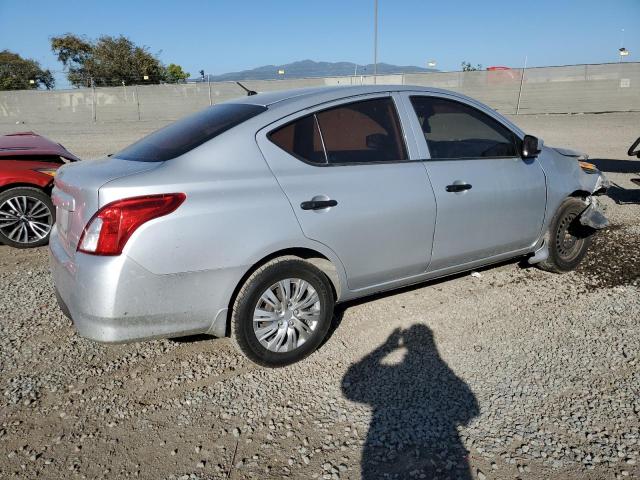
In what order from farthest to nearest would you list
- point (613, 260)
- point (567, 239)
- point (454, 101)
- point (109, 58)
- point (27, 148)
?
point (109, 58) < point (27, 148) < point (613, 260) < point (567, 239) < point (454, 101)

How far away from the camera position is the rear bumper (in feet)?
9.46

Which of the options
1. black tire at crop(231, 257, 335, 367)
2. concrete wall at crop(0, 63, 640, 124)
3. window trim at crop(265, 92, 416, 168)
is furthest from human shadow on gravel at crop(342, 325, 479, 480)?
concrete wall at crop(0, 63, 640, 124)

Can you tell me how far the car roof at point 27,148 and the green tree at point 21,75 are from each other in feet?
140

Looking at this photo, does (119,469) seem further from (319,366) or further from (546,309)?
(546,309)

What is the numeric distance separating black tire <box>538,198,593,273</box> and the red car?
545cm

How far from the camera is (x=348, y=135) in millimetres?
3668

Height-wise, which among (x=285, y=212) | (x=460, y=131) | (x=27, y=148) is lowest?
(x=285, y=212)

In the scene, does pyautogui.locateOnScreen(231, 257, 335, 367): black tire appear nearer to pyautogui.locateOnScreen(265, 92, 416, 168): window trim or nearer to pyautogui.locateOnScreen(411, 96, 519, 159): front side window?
pyautogui.locateOnScreen(265, 92, 416, 168): window trim

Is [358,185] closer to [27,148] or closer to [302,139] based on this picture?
[302,139]

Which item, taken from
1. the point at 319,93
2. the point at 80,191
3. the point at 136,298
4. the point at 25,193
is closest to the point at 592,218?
the point at 319,93

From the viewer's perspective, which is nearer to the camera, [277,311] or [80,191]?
[80,191]

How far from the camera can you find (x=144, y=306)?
9.76 ft

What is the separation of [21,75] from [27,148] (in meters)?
46.9

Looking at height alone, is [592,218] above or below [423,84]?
below
